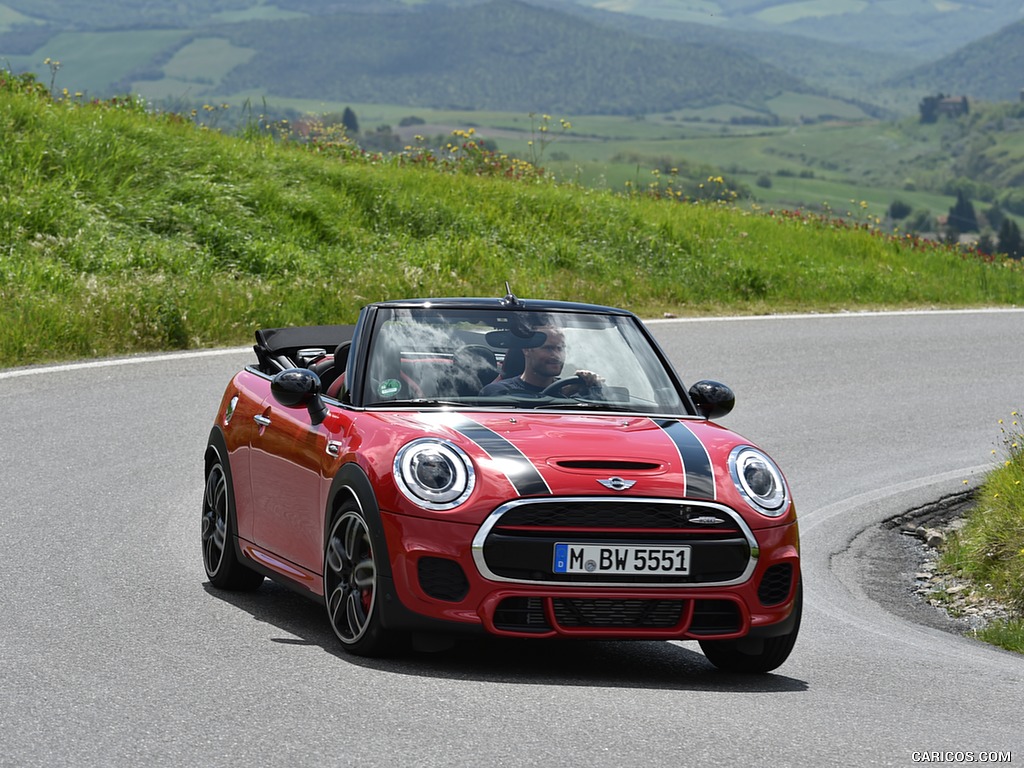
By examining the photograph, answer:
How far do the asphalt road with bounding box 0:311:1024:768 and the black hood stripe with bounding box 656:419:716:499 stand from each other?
2.33 feet

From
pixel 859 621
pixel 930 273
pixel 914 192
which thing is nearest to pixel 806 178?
pixel 914 192

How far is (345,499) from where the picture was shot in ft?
21.1

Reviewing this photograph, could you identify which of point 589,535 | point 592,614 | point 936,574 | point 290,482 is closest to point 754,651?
point 592,614

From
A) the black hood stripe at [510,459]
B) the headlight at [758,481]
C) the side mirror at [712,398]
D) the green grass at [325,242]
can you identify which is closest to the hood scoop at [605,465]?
the black hood stripe at [510,459]

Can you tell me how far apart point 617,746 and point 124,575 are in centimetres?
360

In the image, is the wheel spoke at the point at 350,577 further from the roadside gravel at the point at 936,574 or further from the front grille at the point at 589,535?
the roadside gravel at the point at 936,574

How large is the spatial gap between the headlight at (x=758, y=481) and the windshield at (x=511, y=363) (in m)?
0.74

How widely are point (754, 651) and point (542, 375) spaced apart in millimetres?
1491

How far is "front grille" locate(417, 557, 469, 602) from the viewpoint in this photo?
6.02m

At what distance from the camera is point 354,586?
6.39 m

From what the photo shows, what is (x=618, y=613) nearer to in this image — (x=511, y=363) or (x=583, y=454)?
(x=583, y=454)

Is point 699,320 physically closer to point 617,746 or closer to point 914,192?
point 617,746

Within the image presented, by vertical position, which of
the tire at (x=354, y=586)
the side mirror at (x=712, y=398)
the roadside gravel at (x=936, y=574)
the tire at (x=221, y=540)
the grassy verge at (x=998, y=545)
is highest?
the side mirror at (x=712, y=398)

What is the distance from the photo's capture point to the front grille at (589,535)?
19.6 ft
